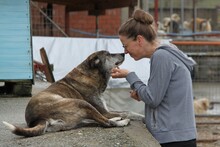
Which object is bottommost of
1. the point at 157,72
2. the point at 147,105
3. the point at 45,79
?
the point at 45,79

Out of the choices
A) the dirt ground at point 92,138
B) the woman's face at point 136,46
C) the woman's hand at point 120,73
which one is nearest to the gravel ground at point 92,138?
the dirt ground at point 92,138

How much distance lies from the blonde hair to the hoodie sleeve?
0.22 meters

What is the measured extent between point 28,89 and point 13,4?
1251 millimetres

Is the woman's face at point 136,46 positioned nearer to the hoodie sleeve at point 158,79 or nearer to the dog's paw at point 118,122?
the hoodie sleeve at point 158,79

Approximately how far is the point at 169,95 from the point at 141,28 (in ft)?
1.93

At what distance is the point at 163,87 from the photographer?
14.7 feet

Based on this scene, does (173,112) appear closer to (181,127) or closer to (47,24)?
(181,127)

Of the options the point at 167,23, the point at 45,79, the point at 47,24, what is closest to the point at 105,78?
the point at 45,79

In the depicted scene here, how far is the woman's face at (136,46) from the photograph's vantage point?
15.3 ft

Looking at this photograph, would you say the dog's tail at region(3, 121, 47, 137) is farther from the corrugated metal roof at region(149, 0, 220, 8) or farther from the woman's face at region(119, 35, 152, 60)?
the corrugated metal roof at region(149, 0, 220, 8)

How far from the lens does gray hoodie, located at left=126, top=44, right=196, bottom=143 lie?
4.48 m

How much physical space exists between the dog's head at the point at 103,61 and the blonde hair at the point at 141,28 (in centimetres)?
131

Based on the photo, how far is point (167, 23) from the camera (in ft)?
76.6

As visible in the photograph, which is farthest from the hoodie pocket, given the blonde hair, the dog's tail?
the dog's tail
